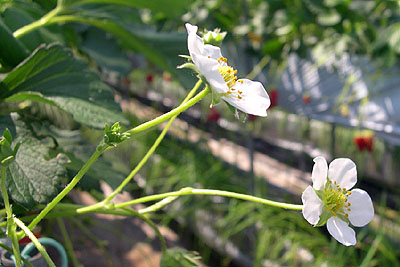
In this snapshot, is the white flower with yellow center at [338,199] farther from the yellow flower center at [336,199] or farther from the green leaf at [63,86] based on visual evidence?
the green leaf at [63,86]

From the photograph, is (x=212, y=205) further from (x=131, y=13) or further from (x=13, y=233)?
(x=13, y=233)

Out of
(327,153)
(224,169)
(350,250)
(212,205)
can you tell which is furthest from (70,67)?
(327,153)

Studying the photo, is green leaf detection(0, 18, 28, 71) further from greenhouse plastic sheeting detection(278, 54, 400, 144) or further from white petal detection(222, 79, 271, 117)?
greenhouse plastic sheeting detection(278, 54, 400, 144)

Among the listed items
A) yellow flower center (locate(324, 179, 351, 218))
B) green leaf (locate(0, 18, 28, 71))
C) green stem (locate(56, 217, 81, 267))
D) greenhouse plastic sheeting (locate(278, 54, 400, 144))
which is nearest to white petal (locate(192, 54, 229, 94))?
yellow flower center (locate(324, 179, 351, 218))

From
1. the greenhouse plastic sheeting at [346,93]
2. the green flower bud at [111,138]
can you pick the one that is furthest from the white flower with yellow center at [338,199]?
the greenhouse plastic sheeting at [346,93]

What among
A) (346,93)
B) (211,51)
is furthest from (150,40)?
(346,93)
